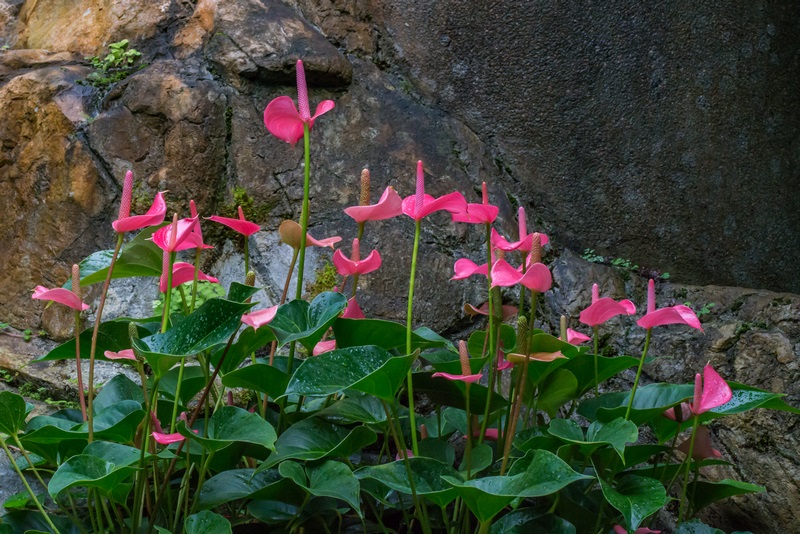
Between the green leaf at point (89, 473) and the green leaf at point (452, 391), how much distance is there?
1.75 ft

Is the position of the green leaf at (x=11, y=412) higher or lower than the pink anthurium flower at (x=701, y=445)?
higher

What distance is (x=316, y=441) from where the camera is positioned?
124 centimetres

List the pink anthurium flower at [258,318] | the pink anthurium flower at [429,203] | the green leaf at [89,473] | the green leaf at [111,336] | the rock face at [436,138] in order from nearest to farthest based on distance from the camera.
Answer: the green leaf at [89,473], the pink anthurium flower at [258,318], the pink anthurium flower at [429,203], the green leaf at [111,336], the rock face at [436,138]

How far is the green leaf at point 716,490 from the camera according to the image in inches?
55.9

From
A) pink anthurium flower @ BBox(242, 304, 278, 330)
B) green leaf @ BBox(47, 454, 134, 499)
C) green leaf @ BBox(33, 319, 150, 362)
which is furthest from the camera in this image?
green leaf @ BBox(33, 319, 150, 362)

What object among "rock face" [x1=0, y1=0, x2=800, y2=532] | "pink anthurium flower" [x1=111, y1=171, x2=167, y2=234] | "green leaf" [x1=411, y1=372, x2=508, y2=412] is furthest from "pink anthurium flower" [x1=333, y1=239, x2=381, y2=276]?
"rock face" [x1=0, y1=0, x2=800, y2=532]

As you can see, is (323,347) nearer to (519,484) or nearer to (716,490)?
(519,484)

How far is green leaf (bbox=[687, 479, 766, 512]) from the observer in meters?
1.42

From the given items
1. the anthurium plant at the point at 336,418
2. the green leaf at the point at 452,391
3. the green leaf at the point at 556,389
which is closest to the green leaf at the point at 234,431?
the anthurium plant at the point at 336,418

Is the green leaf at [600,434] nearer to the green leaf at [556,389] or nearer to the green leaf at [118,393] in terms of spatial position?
the green leaf at [556,389]

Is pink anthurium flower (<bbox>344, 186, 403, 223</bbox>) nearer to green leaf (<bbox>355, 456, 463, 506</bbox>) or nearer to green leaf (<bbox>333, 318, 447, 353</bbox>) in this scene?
green leaf (<bbox>333, 318, 447, 353</bbox>)

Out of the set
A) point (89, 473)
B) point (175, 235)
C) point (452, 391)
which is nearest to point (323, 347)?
point (452, 391)

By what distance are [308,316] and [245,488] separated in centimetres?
31

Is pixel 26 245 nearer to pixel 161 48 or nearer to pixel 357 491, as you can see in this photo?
pixel 161 48
